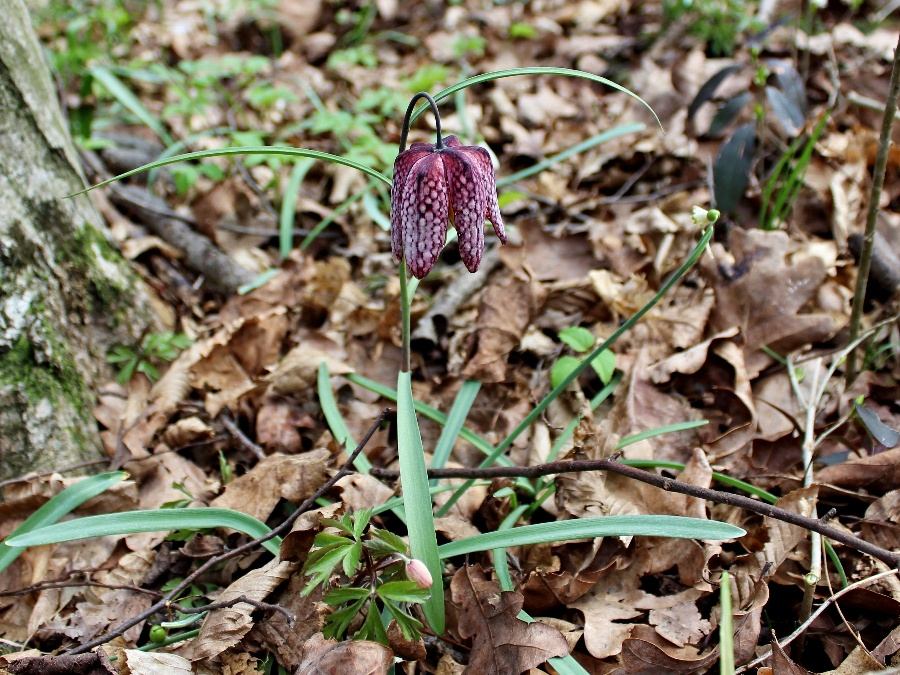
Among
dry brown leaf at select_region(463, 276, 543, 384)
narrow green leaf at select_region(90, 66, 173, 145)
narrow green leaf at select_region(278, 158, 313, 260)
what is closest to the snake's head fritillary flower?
dry brown leaf at select_region(463, 276, 543, 384)

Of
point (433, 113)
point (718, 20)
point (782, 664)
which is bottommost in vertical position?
point (782, 664)

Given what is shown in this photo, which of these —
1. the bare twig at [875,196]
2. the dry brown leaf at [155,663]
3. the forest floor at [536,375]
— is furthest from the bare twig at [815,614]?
the dry brown leaf at [155,663]

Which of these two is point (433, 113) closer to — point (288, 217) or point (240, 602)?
point (240, 602)

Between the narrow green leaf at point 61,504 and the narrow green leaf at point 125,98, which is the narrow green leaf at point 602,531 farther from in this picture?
the narrow green leaf at point 125,98

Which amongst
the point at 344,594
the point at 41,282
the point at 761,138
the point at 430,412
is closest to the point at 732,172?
the point at 761,138

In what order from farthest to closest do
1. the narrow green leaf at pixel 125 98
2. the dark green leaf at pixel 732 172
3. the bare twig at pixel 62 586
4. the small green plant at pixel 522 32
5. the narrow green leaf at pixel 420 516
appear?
the small green plant at pixel 522 32 < the narrow green leaf at pixel 125 98 < the dark green leaf at pixel 732 172 < the bare twig at pixel 62 586 < the narrow green leaf at pixel 420 516

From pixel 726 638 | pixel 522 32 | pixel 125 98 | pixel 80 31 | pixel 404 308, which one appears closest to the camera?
pixel 726 638

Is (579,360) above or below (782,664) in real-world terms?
above
